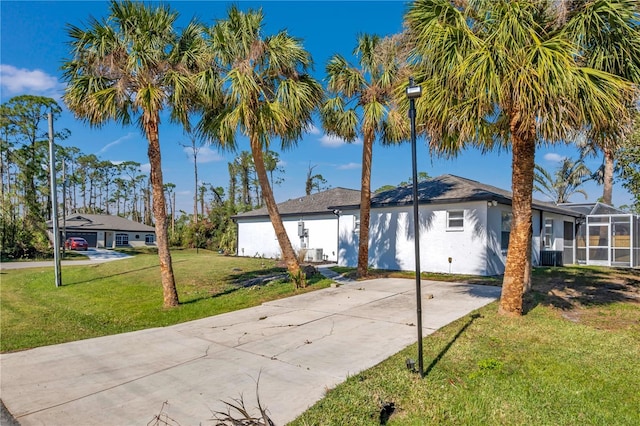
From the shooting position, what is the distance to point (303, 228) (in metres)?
22.0

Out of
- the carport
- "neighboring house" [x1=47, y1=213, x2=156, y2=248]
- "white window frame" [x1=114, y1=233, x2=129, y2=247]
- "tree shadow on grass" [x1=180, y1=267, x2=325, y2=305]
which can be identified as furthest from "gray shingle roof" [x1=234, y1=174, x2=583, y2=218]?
"white window frame" [x1=114, y1=233, x2=129, y2=247]

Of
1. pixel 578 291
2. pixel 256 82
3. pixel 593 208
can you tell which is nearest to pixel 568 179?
pixel 593 208

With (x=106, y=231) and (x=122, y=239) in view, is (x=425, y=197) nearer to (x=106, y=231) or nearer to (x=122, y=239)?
(x=106, y=231)

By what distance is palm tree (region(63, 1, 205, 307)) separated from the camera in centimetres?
899

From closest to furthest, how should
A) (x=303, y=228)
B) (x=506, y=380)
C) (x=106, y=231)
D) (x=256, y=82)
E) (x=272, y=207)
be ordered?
(x=506, y=380) → (x=256, y=82) → (x=272, y=207) → (x=303, y=228) → (x=106, y=231)

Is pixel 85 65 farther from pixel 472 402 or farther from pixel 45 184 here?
pixel 45 184

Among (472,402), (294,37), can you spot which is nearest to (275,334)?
(472,402)

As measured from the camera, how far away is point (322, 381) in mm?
4430

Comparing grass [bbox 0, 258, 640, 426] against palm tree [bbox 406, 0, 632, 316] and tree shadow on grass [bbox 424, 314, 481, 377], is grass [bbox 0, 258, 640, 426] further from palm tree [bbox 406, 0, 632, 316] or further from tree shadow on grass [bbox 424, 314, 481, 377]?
palm tree [bbox 406, 0, 632, 316]

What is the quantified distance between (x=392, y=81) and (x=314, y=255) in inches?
436

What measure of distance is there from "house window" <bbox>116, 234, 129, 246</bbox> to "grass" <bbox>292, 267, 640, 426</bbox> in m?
46.9

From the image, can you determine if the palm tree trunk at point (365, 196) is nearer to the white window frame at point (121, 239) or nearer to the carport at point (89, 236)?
the carport at point (89, 236)

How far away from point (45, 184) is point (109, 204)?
28.5 meters

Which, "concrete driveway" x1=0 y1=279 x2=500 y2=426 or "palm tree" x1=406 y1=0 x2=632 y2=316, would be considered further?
"palm tree" x1=406 y1=0 x2=632 y2=316
